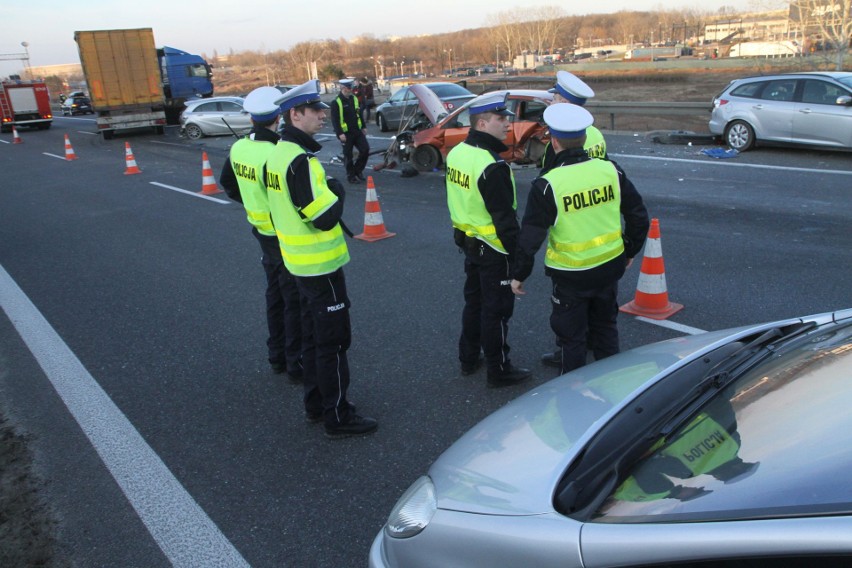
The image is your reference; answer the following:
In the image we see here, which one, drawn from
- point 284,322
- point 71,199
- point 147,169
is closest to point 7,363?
point 284,322

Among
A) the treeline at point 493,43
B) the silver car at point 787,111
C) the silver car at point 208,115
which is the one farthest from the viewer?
the treeline at point 493,43

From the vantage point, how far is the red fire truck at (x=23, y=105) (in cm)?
3556

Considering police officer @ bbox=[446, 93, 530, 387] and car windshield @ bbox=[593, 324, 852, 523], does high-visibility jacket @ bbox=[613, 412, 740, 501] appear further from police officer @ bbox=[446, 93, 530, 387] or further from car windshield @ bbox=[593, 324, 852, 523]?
police officer @ bbox=[446, 93, 530, 387]

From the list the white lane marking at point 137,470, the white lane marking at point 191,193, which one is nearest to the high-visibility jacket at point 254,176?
the white lane marking at point 137,470

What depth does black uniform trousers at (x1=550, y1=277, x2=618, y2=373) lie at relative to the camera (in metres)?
3.82

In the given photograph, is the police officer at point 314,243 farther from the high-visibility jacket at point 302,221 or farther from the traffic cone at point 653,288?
the traffic cone at point 653,288

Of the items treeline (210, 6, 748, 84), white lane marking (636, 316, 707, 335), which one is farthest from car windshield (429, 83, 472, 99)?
treeline (210, 6, 748, 84)

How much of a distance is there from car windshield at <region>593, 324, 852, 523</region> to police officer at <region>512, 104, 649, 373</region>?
1.62m

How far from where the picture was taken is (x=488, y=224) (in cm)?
414

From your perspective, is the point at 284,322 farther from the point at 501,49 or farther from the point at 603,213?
the point at 501,49

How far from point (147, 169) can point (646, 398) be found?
17.2 metres

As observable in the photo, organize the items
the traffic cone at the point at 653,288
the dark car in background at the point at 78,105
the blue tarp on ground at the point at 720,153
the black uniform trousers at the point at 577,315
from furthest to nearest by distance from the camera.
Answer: the dark car in background at the point at 78,105
the blue tarp on ground at the point at 720,153
the traffic cone at the point at 653,288
the black uniform trousers at the point at 577,315

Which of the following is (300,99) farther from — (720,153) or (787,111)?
Result: (787,111)

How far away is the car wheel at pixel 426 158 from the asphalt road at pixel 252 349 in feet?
8.19
